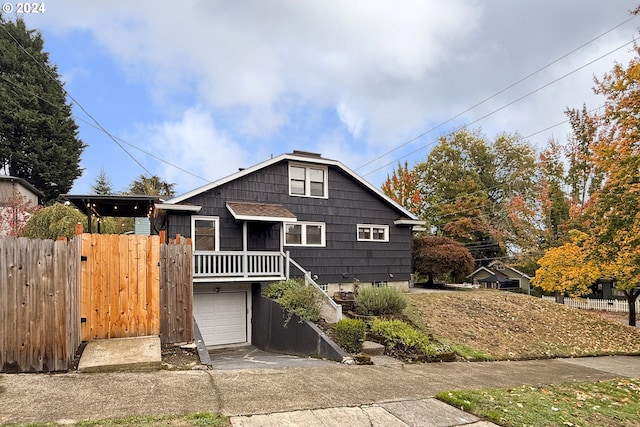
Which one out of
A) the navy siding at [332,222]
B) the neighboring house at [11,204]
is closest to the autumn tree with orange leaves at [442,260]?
the navy siding at [332,222]

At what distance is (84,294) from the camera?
21.3ft

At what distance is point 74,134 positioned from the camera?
115ft

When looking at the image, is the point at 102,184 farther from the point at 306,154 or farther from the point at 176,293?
the point at 176,293

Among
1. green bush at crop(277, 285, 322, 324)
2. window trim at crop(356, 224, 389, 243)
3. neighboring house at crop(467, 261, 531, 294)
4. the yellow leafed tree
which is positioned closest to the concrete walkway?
green bush at crop(277, 285, 322, 324)

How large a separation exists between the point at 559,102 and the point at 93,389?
3168 centimetres

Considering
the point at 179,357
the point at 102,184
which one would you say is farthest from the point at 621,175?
the point at 102,184

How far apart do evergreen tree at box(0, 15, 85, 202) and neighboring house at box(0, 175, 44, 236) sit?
33.9ft

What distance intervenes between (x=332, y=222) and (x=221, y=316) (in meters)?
5.86

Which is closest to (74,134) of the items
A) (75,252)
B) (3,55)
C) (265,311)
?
(3,55)

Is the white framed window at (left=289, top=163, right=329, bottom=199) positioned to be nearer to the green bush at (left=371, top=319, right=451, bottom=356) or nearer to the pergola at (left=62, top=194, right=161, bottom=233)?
the pergola at (left=62, top=194, right=161, bottom=233)

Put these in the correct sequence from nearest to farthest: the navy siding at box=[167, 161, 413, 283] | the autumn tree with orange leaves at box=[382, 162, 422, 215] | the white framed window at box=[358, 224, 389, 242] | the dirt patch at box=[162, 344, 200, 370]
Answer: the dirt patch at box=[162, 344, 200, 370], the navy siding at box=[167, 161, 413, 283], the white framed window at box=[358, 224, 389, 242], the autumn tree with orange leaves at box=[382, 162, 422, 215]

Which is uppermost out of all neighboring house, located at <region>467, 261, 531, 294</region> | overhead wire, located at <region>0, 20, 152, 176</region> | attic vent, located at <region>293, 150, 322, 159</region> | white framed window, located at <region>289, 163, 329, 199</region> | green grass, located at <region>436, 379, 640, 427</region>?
overhead wire, located at <region>0, 20, 152, 176</region>

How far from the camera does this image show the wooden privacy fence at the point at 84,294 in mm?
5398

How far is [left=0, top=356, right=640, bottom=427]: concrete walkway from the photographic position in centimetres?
420
